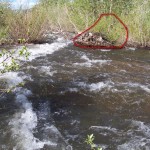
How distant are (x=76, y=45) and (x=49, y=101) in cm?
811

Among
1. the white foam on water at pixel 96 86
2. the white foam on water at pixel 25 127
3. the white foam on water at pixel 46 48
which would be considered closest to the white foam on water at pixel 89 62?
the white foam on water at pixel 46 48

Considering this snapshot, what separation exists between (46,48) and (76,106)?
7636 mm

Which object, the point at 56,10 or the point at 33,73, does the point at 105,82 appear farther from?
the point at 56,10

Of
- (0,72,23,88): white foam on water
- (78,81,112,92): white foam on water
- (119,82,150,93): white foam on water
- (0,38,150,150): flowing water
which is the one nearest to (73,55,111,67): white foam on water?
(0,38,150,150): flowing water

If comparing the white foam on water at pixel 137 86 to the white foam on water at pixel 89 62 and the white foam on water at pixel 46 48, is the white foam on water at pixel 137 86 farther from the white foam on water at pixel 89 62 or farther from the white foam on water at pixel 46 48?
the white foam on water at pixel 46 48

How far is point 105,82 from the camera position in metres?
9.73

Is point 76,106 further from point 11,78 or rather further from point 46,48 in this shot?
point 46,48

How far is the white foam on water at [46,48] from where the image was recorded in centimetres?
1373

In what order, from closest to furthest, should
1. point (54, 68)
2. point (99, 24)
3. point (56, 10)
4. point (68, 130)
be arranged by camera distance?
point (68, 130) < point (54, 68) < point (99, 24) < point (56, 10)

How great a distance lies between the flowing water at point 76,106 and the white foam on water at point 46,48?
0.96 meters

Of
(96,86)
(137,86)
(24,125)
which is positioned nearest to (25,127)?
(24,125)

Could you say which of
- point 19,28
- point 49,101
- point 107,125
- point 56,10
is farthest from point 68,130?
point 56,10

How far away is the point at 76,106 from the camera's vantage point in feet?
25.5

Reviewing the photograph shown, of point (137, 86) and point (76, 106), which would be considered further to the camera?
point (137, 86)
